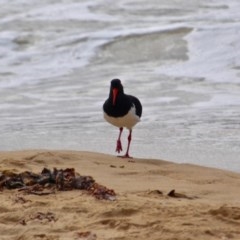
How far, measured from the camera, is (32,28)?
17641mm

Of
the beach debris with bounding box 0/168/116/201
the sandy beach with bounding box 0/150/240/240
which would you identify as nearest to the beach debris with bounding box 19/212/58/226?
the sandy beach with bounding box 0/150/240/240

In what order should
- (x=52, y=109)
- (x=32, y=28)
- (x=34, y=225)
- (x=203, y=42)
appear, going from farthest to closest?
(x=32, y=28) < (x=203, y=42) < (x=52, y=109) < (x=34, y=225)

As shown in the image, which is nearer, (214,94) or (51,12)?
(214,94)

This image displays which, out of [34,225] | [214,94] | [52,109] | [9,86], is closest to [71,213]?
[34,225]

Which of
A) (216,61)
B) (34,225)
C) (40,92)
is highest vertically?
(216,61)

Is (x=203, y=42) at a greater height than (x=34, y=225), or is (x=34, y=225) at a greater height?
(x=203, y=42)

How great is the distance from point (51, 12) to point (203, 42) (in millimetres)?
5100

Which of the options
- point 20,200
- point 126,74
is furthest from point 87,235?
point 126,74

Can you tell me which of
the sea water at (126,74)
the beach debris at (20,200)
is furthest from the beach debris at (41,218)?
the sea water at (126,74)

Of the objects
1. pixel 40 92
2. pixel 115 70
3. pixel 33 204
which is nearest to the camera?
pixel 33 204

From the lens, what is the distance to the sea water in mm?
8773

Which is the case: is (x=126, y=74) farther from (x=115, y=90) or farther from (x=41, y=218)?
(x=41, y=218)

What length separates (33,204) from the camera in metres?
5.09

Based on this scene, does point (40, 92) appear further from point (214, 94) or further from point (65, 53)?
point (65, 53)
